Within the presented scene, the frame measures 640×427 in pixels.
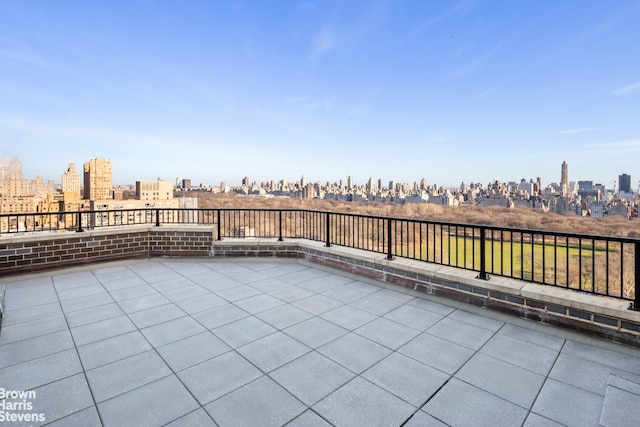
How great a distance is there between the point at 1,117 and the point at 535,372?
702 inches

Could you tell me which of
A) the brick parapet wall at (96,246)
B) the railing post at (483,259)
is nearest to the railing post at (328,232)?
the brick parapet wall at (96,246)

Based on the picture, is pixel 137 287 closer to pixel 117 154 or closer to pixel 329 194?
pixel 117 154

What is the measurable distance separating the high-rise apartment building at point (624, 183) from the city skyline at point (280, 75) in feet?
90.9

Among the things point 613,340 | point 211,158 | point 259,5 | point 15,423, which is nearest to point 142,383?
point 15,423

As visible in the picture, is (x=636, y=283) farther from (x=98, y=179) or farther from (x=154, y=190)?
(x=98, y=179)

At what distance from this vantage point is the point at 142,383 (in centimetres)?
217

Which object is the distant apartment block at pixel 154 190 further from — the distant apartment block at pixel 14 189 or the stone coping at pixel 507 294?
the stone coping at pixel 507 294

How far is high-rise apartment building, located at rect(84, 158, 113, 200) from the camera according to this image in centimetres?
1694

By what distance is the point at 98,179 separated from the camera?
17453mm

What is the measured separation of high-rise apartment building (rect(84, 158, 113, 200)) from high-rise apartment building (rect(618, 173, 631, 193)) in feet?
240

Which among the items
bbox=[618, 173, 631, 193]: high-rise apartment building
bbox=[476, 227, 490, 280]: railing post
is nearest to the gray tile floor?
bbox=[476, 227, 490, 280]: railing post

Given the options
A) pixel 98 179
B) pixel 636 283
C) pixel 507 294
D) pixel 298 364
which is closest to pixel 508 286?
pixel 507 294

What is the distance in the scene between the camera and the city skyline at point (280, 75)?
1010 centimetres

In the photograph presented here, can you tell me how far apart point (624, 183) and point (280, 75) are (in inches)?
2793
